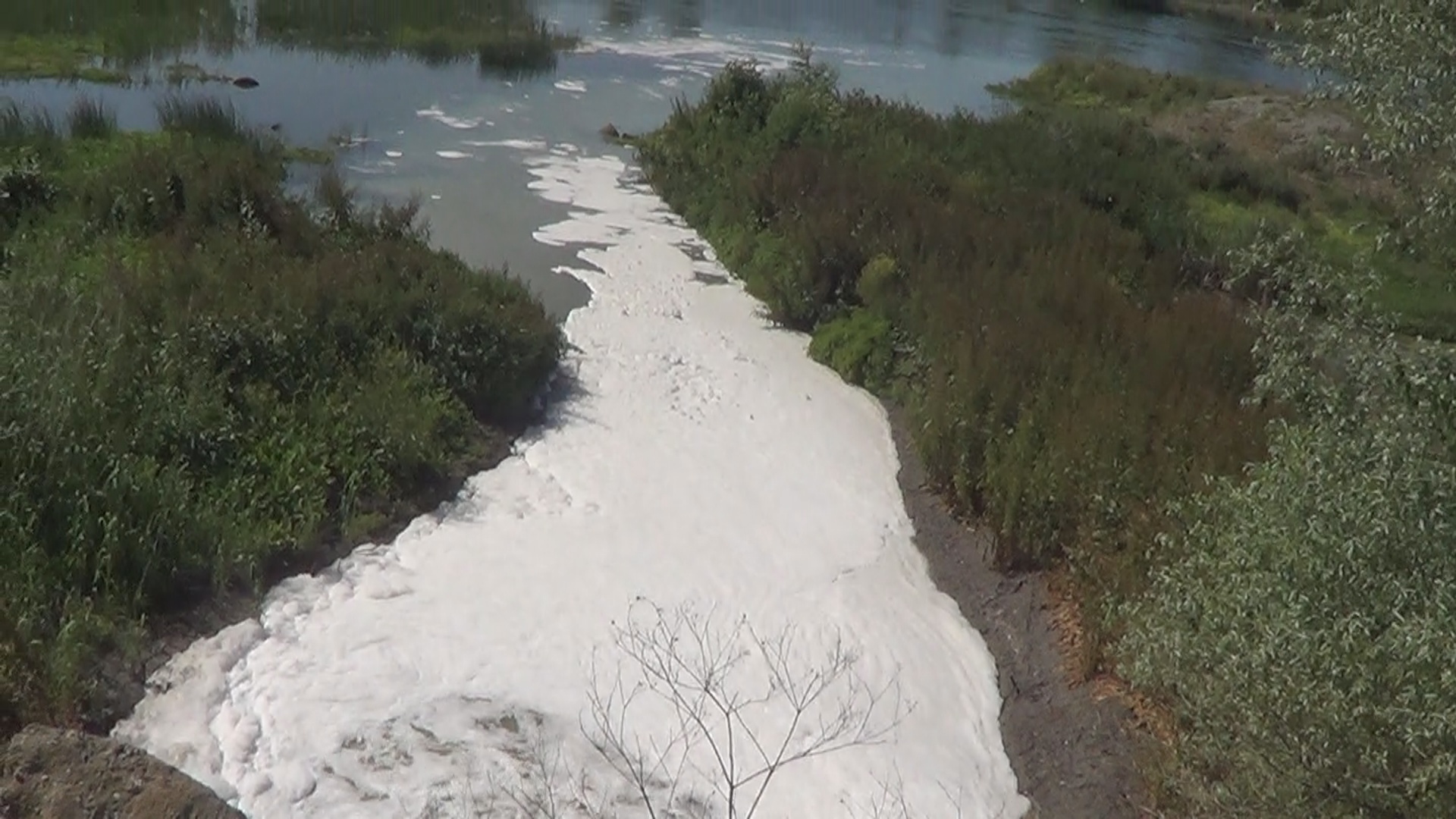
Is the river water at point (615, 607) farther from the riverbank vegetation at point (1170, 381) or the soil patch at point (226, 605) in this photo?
the riverbank vegetation at point (1170, 381)

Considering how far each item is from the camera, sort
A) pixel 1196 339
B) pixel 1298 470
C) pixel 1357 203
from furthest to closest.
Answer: pixel 1357 203 → pixel 1196 339 → pixel 1298 470

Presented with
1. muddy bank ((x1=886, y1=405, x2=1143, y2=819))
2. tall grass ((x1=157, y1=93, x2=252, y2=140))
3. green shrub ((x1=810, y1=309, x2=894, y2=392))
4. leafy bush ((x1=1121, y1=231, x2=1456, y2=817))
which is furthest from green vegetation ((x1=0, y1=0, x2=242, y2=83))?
leafy bush ((x1=1121, y1=231, x2=1456, y2=817))

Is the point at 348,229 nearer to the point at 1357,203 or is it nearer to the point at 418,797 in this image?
the point at 418,797

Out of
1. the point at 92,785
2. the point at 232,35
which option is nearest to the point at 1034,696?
the point at 92,785

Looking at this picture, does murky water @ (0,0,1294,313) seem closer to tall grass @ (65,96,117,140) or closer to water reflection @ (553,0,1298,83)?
water reflection @ (553,0,1298,83)

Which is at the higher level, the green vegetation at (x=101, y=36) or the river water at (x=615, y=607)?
the green vegetation at (x=101, y=36)

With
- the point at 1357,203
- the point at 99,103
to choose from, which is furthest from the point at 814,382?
the point at 1357,203

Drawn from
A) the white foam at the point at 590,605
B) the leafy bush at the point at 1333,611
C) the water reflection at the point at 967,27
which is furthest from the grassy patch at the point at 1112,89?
the leafy bush at the point at 1333,611
